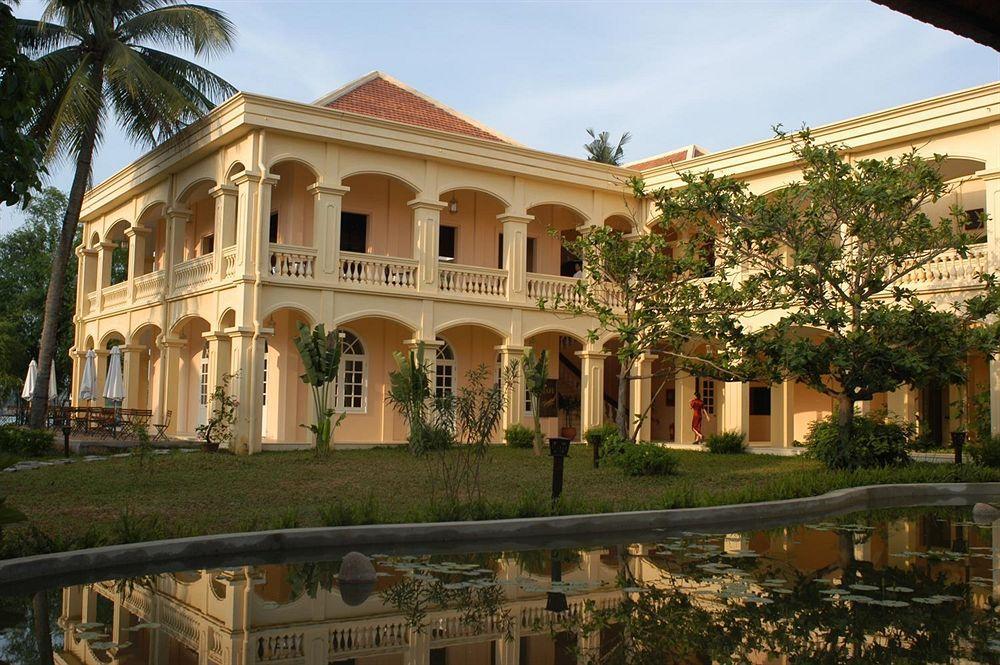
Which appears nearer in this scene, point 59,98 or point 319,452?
point 319,452

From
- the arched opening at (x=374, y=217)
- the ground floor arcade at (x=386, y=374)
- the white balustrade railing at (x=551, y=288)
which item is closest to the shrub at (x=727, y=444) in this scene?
the ground floor arcade at (x=386, y=374)

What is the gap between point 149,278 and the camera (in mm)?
25125

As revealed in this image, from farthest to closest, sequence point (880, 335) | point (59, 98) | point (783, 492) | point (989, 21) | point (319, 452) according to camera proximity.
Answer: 1. point (59, 98)
2. point (319, 452)
3. point (880, 335)
4. point (783, 492)
5. point (989, 21)

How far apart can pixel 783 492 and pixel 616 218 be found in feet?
48.4

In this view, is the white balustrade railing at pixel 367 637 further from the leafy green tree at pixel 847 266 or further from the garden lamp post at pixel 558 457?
the leafy green tree at pixel 847 266

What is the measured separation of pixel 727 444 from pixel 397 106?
10.9 m

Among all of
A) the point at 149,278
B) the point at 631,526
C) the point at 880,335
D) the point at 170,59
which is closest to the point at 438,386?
the point at 149,278

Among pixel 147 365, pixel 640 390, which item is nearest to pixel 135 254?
pixel 147 365

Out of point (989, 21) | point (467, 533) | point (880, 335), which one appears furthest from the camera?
point (880, 335)

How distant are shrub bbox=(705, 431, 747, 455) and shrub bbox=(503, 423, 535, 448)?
4010 mm

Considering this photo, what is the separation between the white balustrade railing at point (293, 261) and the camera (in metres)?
20.4

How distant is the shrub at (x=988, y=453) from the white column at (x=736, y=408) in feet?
20.2

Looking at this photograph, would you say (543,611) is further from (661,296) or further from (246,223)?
(246,223)

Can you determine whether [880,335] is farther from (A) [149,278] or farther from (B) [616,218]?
(A) [149,278]
